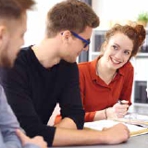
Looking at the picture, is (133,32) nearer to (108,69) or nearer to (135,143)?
(108,69)

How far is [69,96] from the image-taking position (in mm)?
1778

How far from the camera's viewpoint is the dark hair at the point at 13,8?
105cm

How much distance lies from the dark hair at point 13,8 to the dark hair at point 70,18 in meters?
0.56

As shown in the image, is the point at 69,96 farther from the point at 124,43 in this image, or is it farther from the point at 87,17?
the point at 124,43

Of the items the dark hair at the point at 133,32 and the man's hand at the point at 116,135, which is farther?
the dark hair at the point at 133,32

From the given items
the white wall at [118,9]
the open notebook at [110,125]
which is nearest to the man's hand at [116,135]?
the open notebook at [110,125]

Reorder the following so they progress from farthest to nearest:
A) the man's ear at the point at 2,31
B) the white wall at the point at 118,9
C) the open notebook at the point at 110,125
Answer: the white wall at the point at 118,9, the open notebook at the point at 110,125, the man's ear at the point at 2,31

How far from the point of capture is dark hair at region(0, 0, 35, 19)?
1.05 metres

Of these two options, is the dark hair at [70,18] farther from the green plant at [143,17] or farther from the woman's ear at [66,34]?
the green plant at [143,17]

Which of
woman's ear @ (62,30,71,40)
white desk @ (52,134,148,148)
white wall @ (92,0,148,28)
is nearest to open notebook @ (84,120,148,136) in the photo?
white desk @ (52,134,148,148)

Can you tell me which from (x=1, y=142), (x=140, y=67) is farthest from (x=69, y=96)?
(x=140, y=67)

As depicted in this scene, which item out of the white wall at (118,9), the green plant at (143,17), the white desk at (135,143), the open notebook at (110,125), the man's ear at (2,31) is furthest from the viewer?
the white wall at (118,9)

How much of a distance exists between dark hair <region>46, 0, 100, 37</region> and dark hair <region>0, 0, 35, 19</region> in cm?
56

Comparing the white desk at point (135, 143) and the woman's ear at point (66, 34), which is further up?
the woman's ear at point (66, 34)
